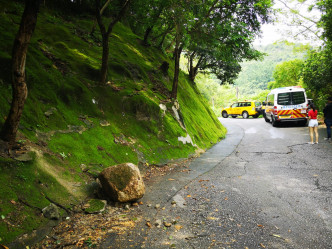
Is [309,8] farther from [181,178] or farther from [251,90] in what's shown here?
[251,90]

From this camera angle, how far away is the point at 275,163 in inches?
302

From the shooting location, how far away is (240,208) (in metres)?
4.42

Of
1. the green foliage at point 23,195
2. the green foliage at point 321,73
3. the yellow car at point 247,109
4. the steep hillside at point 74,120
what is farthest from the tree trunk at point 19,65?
the yellow car at point 247,109

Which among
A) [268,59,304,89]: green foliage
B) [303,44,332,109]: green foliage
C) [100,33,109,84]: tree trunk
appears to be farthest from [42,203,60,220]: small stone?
[268,59,304,89]: green foliage

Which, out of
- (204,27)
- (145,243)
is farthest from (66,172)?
(204,27)

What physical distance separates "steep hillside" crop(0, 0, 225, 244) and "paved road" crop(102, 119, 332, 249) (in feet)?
4.39

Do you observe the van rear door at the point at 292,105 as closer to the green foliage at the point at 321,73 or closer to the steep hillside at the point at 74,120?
the green foliage at the point at 321,73

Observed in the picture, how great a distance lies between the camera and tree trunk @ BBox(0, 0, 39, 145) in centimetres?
406

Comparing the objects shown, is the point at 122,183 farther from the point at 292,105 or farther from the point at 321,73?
the point at 321,73

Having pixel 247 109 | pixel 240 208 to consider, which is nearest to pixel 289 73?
pixel 247 109

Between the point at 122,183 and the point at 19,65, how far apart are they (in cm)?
279

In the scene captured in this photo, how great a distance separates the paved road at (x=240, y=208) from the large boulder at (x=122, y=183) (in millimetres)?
357

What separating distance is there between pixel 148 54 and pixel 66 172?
11.2 meters

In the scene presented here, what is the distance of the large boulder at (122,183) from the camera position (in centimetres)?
461
